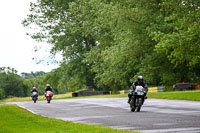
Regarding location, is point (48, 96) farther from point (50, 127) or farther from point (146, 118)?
point (50, 127)

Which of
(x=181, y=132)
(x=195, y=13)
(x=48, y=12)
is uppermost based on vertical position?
(x=48, y=12)

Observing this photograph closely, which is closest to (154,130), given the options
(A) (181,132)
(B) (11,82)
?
(A) (181,132)

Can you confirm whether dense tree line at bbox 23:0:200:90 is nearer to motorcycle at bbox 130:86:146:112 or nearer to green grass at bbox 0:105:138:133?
motorcycle at bbox 130:86:146:112

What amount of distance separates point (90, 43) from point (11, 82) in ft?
403

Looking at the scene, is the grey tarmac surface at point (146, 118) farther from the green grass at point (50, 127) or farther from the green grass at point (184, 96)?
the green grass at point (184, 96)

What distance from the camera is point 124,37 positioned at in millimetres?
51344

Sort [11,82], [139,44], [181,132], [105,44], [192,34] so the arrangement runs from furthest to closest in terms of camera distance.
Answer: [11,82], [105,44], [139,44], [192,34], [181,132]

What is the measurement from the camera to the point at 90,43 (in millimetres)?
68188

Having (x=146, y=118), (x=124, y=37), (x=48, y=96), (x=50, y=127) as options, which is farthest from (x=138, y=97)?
(x=124, y=37)

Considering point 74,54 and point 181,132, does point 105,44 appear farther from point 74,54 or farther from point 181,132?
point 181,132

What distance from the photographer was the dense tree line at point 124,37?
41.7m

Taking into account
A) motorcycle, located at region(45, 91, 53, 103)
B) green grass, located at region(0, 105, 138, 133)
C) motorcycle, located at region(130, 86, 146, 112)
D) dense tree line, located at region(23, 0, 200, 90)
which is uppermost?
dense tree line, located at region(23, 0, 200, 90)

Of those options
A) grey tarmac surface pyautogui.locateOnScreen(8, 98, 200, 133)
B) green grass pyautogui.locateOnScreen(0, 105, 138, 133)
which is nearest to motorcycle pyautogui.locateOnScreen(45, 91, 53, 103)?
grey tarmac surface pyautogui.locateOnScreen(8, 98, 200, 133)

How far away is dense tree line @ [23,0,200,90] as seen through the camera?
4172 cm
